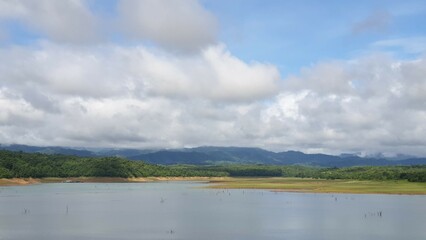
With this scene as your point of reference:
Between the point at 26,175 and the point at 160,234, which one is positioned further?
the point at 26,175

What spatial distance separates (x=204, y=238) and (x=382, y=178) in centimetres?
15771

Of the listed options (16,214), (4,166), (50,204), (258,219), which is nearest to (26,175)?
(4,166)

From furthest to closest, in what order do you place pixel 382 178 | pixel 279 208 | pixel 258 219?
pixel 382 178 < pixel 279 208 < pixel 258 219

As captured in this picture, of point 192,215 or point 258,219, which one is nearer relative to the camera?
point 258,219

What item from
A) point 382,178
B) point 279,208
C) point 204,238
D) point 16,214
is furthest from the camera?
point 382,178

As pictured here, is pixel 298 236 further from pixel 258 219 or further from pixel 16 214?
pixel 16 214

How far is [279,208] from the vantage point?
88.1m

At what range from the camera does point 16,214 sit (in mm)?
74750

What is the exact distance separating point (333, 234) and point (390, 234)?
6458 millimetres

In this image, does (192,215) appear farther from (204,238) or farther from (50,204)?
(50,204)

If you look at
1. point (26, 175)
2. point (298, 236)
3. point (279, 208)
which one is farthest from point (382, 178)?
point (298, 236)

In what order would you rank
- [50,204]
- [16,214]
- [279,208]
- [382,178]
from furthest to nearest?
[382,178] < [50,204] < [279,208] < [16,214]

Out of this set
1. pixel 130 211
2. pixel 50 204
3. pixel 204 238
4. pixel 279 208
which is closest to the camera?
pixel 204 238

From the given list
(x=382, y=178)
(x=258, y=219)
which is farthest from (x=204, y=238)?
(x=382, y=178)
